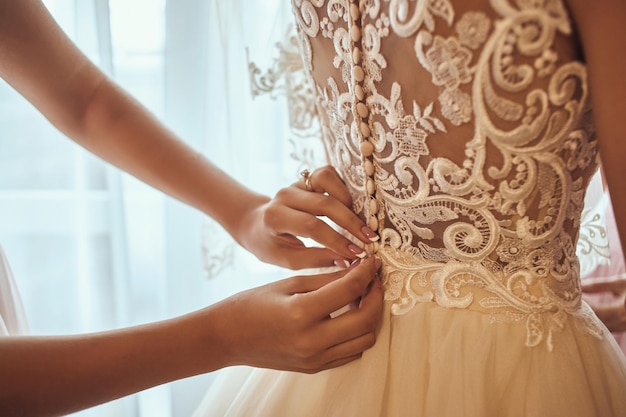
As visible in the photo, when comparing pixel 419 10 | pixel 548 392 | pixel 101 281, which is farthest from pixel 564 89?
pixel 101 281

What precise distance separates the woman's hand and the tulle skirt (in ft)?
0.32

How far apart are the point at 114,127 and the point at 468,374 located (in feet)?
1.86

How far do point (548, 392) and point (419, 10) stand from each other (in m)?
0.37

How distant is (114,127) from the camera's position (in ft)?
2.35

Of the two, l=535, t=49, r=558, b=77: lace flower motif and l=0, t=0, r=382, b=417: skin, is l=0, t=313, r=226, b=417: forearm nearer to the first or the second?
l=0, t=0, r=382, b=417: skin

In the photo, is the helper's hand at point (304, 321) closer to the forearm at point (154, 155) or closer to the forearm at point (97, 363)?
the forearm at point (97, 363)

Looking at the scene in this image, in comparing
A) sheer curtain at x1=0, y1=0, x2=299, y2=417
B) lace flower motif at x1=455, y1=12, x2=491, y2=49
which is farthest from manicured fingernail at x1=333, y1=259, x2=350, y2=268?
sheer curtain at x1=0, y1=0, x2=299, y2=417

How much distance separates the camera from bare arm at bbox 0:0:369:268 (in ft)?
2.14

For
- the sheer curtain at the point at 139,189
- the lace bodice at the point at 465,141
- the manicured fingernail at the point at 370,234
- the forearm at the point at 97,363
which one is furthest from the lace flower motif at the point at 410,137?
the sheer curtain at the point at 139,189

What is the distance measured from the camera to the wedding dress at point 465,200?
0.41 m

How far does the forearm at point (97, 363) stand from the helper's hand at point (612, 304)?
1.65ft

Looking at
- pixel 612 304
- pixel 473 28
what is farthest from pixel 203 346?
pixel 612 304

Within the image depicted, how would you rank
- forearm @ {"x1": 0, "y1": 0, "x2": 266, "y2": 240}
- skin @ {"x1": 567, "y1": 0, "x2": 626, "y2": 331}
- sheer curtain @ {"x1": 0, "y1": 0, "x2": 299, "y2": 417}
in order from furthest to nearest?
sheer curtain @ {"x1": 0, "y1": 0, "x2": 299, "y2": 417} → forearm @ {"x1": 0, "y1": 0, "x2": 266, "y2": 240} → skin @ {"x1": 567, "y1": 0, "x2": 626, "y2": 331}

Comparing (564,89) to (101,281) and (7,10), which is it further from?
(101,281)
